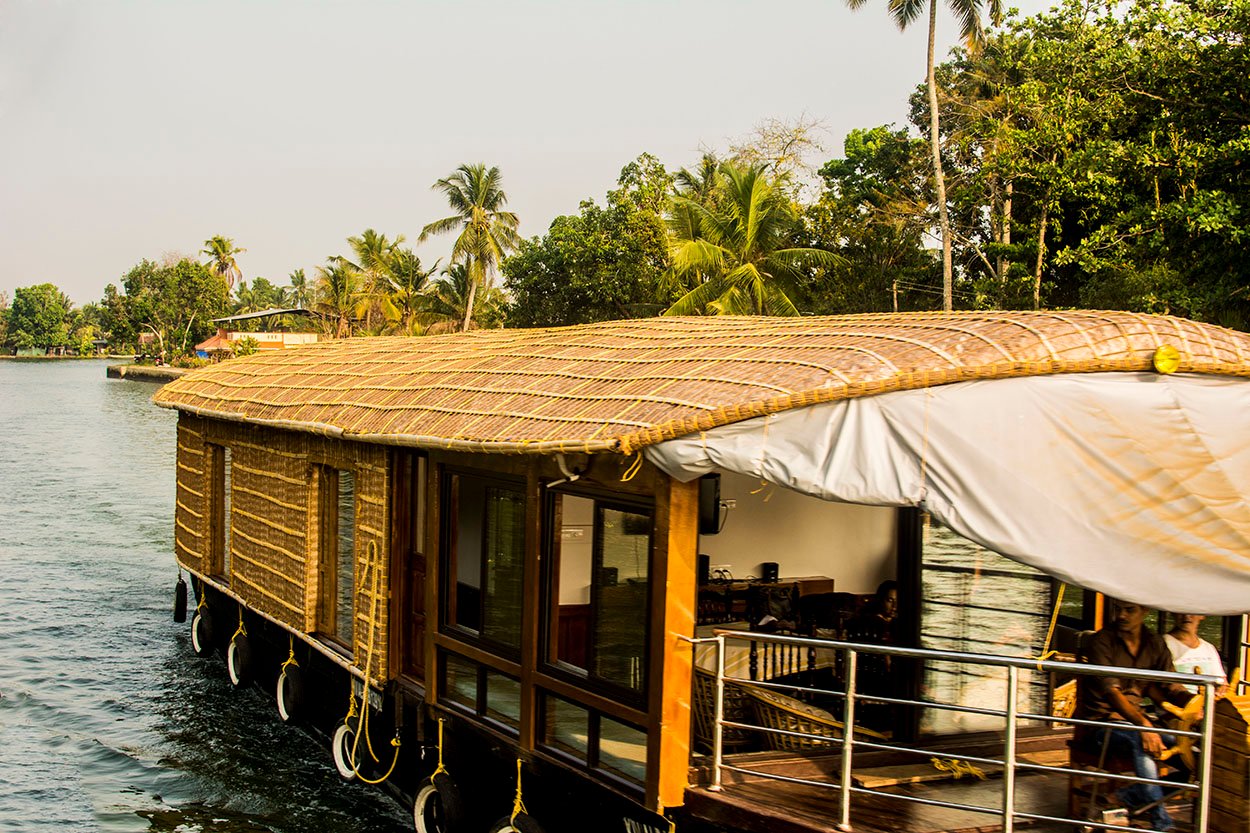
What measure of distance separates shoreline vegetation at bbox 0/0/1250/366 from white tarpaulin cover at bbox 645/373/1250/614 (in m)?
10.3

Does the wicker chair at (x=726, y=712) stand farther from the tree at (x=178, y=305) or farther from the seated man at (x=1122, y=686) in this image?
the tree at (x=178, y=305)

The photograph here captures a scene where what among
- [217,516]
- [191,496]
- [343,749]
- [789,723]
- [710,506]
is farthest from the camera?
[191,496]

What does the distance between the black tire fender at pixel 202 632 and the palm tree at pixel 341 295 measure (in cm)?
3753

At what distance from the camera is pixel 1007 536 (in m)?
4.08

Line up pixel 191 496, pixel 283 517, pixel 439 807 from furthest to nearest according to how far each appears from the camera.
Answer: pixel 191 496 < pixel 283 517 < pixel 439 807

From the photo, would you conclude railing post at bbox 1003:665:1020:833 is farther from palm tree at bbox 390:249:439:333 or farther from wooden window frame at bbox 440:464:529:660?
palm tree at bbox 390:249:439:333

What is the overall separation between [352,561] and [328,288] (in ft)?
151

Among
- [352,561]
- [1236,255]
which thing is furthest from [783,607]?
[1236,255]

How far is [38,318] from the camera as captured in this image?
13112 centimetres

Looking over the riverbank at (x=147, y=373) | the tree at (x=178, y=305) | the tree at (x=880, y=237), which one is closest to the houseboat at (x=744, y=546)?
the tree at (x=880, y=237)

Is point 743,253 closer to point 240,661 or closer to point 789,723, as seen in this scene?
point 240,661

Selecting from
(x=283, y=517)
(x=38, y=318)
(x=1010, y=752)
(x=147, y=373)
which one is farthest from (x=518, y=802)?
(x=38, y=318)

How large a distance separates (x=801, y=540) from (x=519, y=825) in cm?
230

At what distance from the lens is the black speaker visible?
5.66 m
